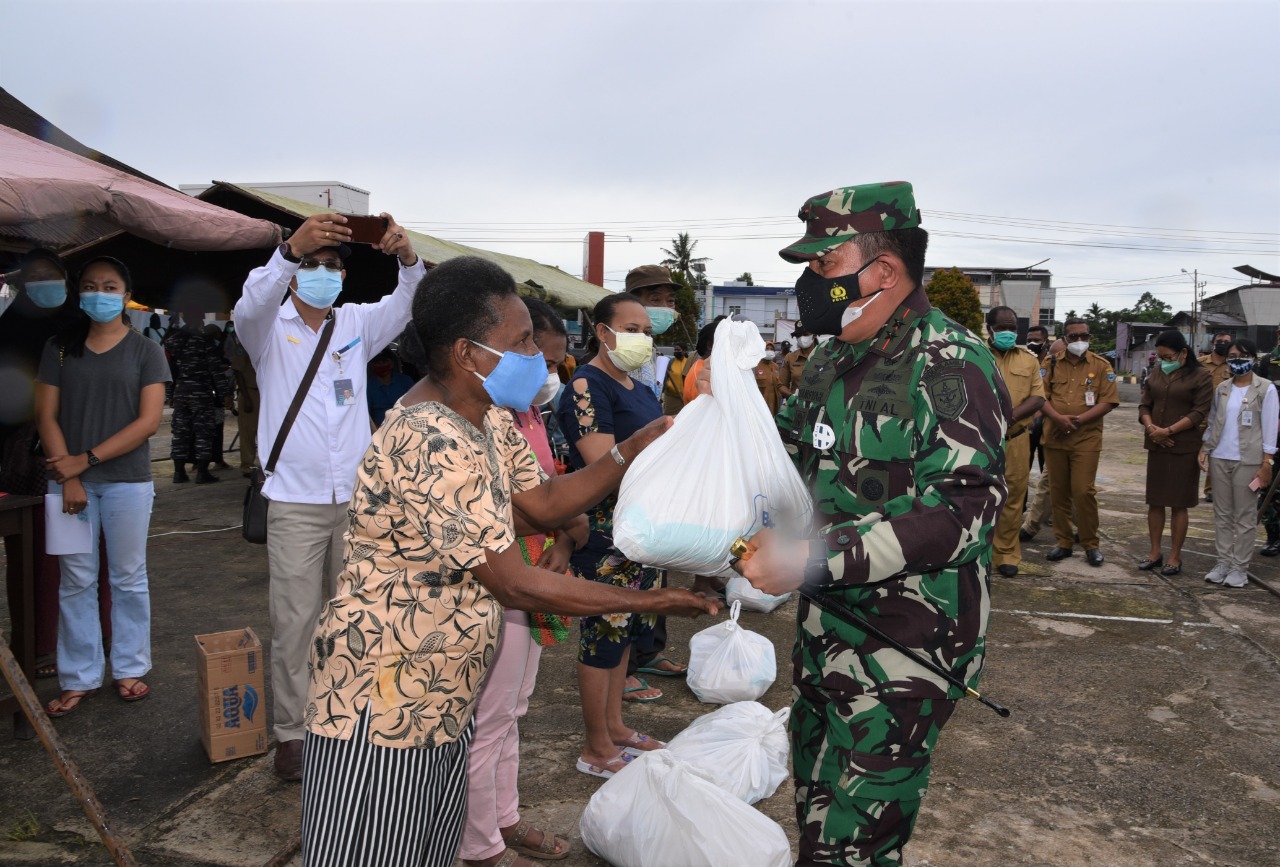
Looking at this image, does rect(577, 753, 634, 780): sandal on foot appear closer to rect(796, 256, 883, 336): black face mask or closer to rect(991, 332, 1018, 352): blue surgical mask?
rect(796, 256, 883, 336): black face mask

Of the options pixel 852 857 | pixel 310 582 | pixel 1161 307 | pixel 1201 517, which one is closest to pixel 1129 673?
pixel 852 857

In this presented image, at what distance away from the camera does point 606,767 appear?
3465 millimetres

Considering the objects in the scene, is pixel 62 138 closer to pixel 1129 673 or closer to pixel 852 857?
pixel 852 857

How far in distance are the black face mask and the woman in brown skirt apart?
19.8ft

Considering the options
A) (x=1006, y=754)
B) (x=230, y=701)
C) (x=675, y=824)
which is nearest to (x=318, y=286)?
(x=230, y=701)

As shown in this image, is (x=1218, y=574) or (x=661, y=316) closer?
(x=661, y=316)

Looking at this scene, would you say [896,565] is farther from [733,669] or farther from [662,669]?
[662,669]

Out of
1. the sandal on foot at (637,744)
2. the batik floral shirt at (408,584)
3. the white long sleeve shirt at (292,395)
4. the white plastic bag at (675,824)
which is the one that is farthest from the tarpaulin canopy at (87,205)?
the sandal on foot at (637,744)

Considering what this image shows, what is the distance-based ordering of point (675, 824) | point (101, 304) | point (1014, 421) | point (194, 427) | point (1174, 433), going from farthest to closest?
point (194, 427) → point (1174, 433) → point (1014, 421) → point (101, 304) → point (675, 824)

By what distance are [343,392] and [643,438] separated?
164 cm

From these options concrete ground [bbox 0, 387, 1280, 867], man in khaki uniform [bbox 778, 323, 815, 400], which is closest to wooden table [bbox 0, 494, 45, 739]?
concrete ground [bbox 0, 387, 1280, 867]

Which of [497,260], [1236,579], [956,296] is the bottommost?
[1236,579]

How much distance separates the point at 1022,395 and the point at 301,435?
560cm

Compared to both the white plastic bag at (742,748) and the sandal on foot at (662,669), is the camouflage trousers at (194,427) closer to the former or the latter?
the sandal on foot at (662,669)
